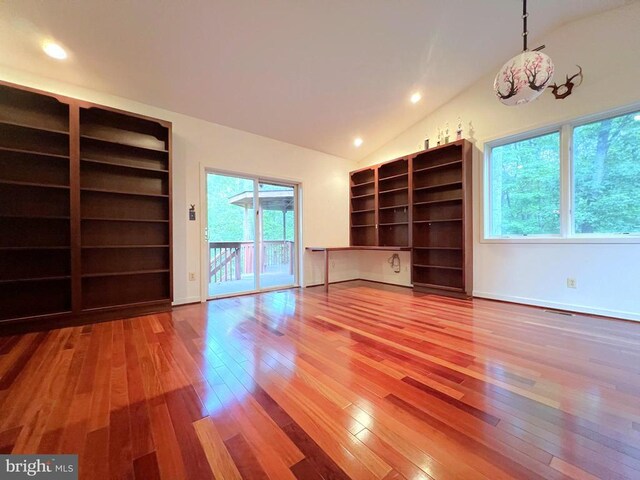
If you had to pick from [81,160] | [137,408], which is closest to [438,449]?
[137,408]

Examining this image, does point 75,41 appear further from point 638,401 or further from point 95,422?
point 638,401

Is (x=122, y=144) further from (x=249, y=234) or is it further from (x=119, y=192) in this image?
(x=249, y=234)

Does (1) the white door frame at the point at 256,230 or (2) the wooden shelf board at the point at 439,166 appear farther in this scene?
(2) the wooden shelf board at the point at 439,166

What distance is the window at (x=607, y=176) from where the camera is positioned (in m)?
2.73

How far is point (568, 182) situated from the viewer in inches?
121

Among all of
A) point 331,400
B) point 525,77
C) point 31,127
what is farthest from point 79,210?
point 525,77

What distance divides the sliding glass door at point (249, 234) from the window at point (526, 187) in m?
3.31

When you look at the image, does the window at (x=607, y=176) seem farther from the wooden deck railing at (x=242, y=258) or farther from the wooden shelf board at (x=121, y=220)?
the wooden shelf board at (x=121, y=220)

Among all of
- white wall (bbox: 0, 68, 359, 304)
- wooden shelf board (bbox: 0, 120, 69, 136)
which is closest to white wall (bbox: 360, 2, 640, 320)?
white wall (bbox: 0, 68, 359, 304)

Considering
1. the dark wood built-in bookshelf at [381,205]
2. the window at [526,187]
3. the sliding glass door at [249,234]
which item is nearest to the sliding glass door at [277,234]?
the sliding glass door at [249,234]

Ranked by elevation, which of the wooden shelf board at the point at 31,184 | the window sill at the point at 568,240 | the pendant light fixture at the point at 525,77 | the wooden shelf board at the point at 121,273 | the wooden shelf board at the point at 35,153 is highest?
the pendant light fixture at the point at 525,77

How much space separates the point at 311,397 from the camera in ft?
4.67

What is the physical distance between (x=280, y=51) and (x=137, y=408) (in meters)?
3.35

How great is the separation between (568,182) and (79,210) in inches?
220
